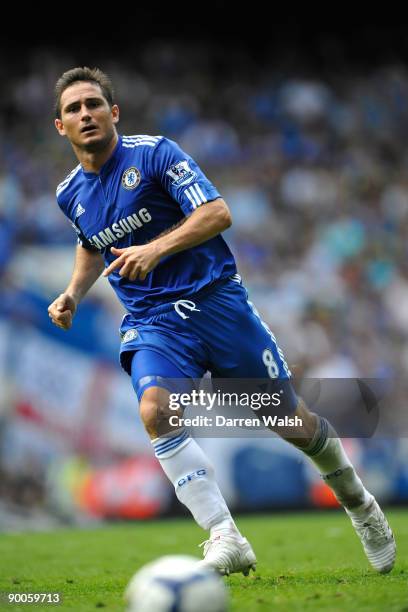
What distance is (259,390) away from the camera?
5430 millimetres

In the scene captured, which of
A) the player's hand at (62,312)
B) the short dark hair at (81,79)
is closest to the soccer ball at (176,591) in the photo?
the player's hand at (62,312)

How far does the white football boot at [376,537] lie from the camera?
17.9ft

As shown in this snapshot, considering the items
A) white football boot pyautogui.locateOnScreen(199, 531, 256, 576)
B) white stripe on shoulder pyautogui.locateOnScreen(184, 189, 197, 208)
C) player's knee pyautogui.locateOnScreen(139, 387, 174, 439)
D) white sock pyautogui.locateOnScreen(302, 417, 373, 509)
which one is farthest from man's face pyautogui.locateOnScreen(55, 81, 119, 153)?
white football boot pyautogui.locateOnScreen(199, 531, 256, 576)

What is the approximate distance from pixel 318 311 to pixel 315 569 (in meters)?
9.60

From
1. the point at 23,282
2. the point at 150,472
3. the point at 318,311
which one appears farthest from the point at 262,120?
the point at 150,472

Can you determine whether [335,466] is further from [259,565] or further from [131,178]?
[131,178]

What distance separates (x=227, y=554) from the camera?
4.70m

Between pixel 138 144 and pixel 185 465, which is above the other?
pixel 138 144

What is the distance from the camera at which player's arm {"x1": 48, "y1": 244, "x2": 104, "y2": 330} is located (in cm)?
545

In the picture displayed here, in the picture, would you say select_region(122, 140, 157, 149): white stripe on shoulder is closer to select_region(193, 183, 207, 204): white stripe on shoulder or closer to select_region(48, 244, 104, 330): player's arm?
select_region(193, 183, 207, 204): white stripe on shoulder

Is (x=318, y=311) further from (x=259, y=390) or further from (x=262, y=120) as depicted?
(x=259, y=390)

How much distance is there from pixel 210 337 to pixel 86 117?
144cm

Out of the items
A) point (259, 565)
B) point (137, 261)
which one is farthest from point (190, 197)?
point (259, 565)

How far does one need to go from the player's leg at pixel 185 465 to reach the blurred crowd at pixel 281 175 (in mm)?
8875
